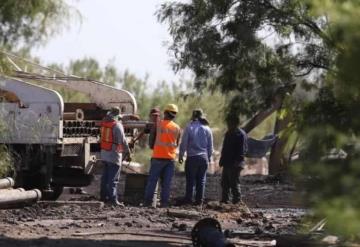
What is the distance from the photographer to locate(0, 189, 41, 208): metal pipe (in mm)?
14656

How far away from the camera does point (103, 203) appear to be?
16562 mm

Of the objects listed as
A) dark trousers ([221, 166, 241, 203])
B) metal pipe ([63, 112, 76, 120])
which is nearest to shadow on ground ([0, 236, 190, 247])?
dark trousers ([221, 166, 241, 203])

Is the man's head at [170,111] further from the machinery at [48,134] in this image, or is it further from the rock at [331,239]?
the rock at [331,239]

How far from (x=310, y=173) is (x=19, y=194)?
32.3 feet

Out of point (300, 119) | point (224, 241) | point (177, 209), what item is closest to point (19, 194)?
point (177, 209)

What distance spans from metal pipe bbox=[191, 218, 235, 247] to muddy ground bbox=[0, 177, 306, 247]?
2.42 feet

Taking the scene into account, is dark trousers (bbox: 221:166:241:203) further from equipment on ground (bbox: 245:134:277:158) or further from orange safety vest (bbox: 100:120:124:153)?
equipment on ground (bbox: 245:134:277:158)

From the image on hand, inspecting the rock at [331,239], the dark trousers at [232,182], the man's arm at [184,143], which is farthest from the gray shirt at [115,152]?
the rock at [331,239]

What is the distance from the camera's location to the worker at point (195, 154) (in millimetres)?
17297

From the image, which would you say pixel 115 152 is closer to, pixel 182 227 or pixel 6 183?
pixel 6 183

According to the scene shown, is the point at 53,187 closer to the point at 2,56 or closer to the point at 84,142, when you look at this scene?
the point at 84,142

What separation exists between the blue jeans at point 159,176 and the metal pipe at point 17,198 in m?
2.21

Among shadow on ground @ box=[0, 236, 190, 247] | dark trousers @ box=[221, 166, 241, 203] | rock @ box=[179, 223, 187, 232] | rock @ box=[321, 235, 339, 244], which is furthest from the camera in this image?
dark trousers @ box=[221, 166, 241, 203]

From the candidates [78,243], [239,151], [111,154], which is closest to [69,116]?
[111,154]
